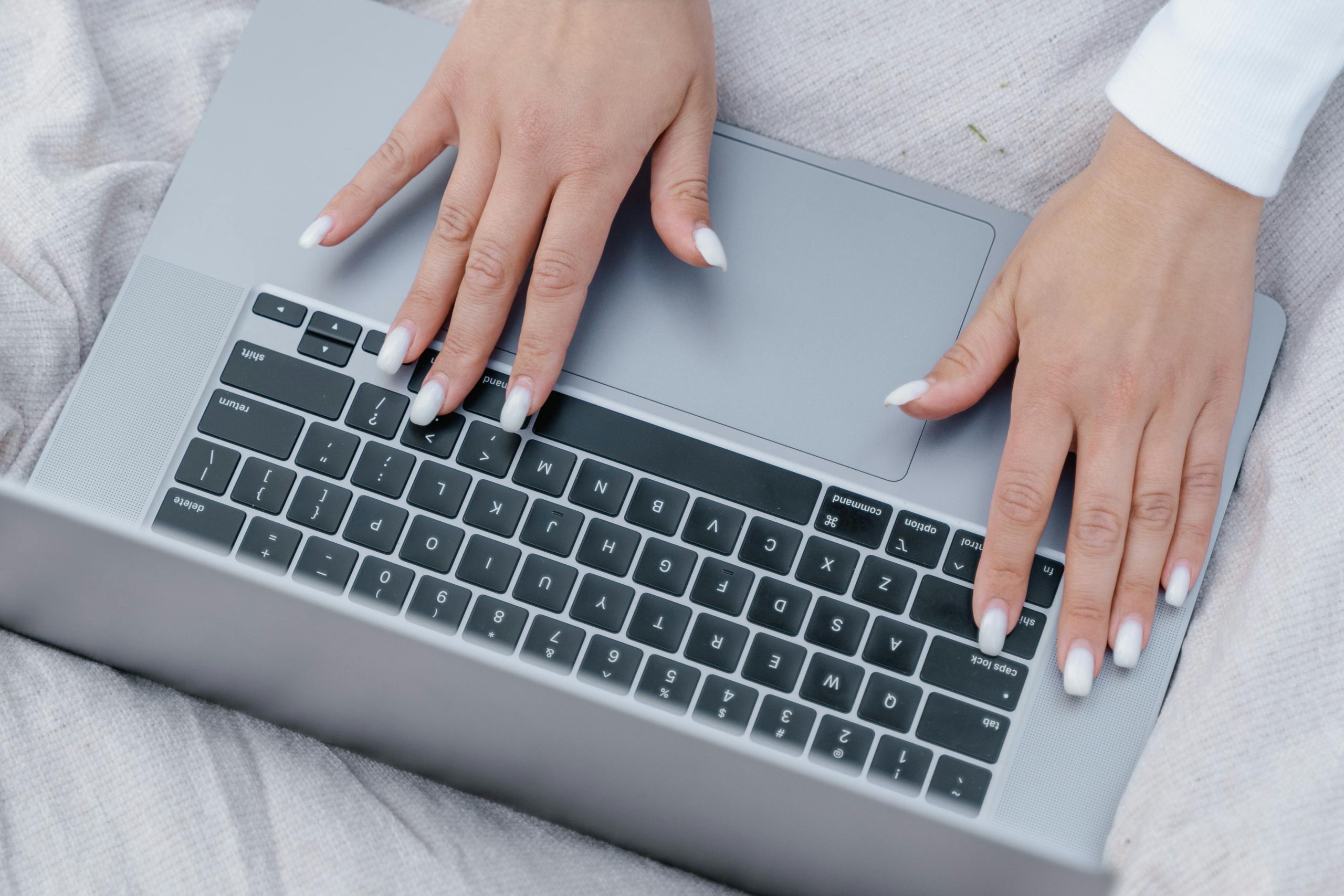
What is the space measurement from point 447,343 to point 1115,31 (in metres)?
0.51

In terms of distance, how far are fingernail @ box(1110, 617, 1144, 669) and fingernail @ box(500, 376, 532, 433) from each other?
37 cm

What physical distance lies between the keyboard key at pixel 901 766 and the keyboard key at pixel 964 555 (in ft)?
0.33

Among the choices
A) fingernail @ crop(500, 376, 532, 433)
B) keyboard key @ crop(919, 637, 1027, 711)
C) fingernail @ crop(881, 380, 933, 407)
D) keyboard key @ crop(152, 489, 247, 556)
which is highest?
fingernail @ crop(881, 380, 933, 407)

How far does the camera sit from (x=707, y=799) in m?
0.56

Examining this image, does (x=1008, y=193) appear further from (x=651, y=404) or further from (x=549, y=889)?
(x=549, y=889)

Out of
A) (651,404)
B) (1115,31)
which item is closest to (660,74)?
(651,404)

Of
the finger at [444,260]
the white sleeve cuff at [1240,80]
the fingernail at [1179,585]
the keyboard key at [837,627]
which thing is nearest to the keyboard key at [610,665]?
the keyboard key at [837,627]

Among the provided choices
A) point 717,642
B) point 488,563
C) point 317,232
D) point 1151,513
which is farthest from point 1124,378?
point 317,232

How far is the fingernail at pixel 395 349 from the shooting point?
0.57 metres

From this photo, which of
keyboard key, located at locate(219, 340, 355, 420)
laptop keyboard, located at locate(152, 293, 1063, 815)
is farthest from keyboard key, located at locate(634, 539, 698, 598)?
keyboard key, located at locate(219, 340, 355, 420)

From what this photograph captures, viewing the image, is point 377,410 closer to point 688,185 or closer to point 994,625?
point 688,185

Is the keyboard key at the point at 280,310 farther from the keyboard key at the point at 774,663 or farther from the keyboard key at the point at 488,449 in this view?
the keyboard key at the point at 774,663

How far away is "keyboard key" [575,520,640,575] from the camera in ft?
1.81

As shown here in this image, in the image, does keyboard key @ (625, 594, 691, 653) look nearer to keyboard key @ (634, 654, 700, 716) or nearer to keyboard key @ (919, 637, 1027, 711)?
keyboard key @ (634, 654, 700, 716)
